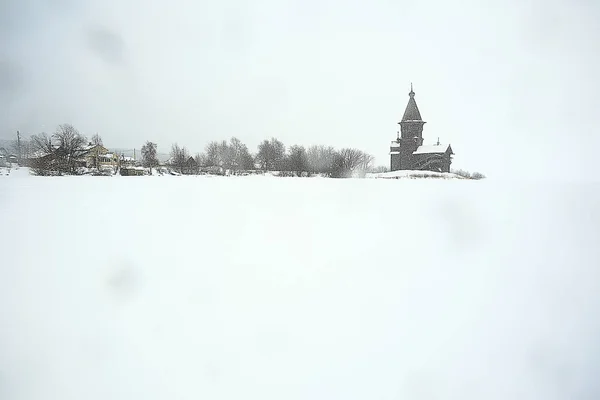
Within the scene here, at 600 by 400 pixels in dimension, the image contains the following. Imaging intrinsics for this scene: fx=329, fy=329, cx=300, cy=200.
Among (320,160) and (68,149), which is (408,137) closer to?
(320,160)

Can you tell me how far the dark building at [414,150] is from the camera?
53.2 m

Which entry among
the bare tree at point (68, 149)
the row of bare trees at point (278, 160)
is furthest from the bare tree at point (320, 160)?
the bare tree at point (68, 149)

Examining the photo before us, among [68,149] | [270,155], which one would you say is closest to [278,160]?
[270,155]

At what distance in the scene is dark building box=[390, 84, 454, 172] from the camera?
5322cm

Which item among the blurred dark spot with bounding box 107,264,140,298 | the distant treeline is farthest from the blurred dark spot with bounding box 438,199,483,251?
the distant treeline

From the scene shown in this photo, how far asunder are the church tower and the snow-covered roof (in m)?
0.92

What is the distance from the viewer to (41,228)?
29.1ft

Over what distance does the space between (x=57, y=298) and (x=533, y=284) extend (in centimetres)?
901

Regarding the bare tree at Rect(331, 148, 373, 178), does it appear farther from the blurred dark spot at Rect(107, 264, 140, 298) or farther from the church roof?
the blurred dark spot at Rect(107, 264, 140, 298)

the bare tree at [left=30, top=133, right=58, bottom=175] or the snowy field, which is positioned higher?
the bare tree at [left=30, top=133, right=58, bottom=175]

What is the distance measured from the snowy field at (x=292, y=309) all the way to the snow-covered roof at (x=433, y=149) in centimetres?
4570

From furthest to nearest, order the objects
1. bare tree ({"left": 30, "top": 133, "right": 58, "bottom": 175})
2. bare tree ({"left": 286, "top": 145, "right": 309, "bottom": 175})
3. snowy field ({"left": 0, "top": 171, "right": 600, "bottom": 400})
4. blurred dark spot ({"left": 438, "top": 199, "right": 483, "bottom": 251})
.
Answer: bare tree ({"left": 286, "top": 145, "right": 309, "bottom": 175}), bare tree ({"left": 30, "top": 133, "right": 58, "bottom": 175}), blurred dark spot ({"left": 438, "top": 199, "right": 483, "bottom": 251}), snowy field ({"left": 0, "top": 171, "right": 600, "bottom": 400})

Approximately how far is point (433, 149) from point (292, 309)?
177 feet

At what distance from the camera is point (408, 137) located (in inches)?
2243
